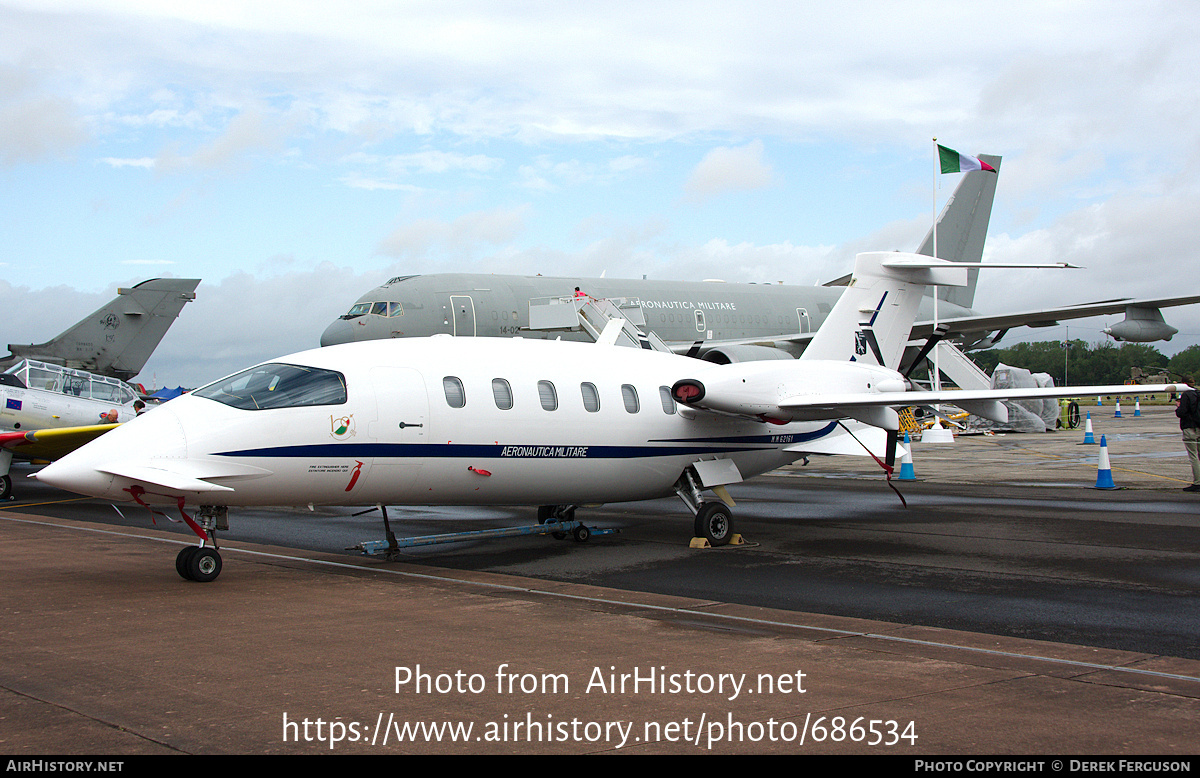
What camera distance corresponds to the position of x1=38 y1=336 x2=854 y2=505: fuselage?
8992 millimetres

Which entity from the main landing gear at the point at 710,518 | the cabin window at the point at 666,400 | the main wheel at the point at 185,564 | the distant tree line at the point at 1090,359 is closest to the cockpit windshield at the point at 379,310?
the cabin window at the point at 666,400

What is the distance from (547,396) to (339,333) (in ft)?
49.4

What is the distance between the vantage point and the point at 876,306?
15.3 m

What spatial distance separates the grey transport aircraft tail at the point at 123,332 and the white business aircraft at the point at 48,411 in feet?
28.8

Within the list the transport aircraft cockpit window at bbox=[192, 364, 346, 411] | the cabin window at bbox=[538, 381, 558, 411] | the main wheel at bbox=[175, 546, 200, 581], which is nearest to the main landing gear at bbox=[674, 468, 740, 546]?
the cabin window at bbox=[538, 381, 558, 411]

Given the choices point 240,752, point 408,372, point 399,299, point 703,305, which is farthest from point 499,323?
point 240,752

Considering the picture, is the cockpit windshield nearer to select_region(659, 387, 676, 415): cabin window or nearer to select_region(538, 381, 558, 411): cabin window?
select_region(659, 387, 676, 415): cabin window

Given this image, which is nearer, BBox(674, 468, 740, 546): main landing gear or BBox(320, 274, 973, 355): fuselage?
BBox(674, 468, 740, 546): main landing gear

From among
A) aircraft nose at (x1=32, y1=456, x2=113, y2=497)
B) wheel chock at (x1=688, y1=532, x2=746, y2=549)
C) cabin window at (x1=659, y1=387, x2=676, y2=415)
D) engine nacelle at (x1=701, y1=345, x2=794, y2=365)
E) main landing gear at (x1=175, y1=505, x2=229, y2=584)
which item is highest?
engine nacelle at (x1=701, y1=345, x2=794, y2=365)

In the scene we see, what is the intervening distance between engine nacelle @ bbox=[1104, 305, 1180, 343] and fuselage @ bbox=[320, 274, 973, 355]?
936 cm

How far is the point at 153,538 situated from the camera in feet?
42.7

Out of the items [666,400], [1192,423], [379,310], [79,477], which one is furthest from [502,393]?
[379,310]

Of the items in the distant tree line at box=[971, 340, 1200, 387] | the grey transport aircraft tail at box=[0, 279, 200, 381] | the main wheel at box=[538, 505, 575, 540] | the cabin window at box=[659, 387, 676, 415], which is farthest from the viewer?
the distant tree line at box=[971, 340, 1200, 387]

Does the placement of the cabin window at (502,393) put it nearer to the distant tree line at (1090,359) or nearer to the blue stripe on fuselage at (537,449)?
the blue stripe on fuselage at (537,449)
